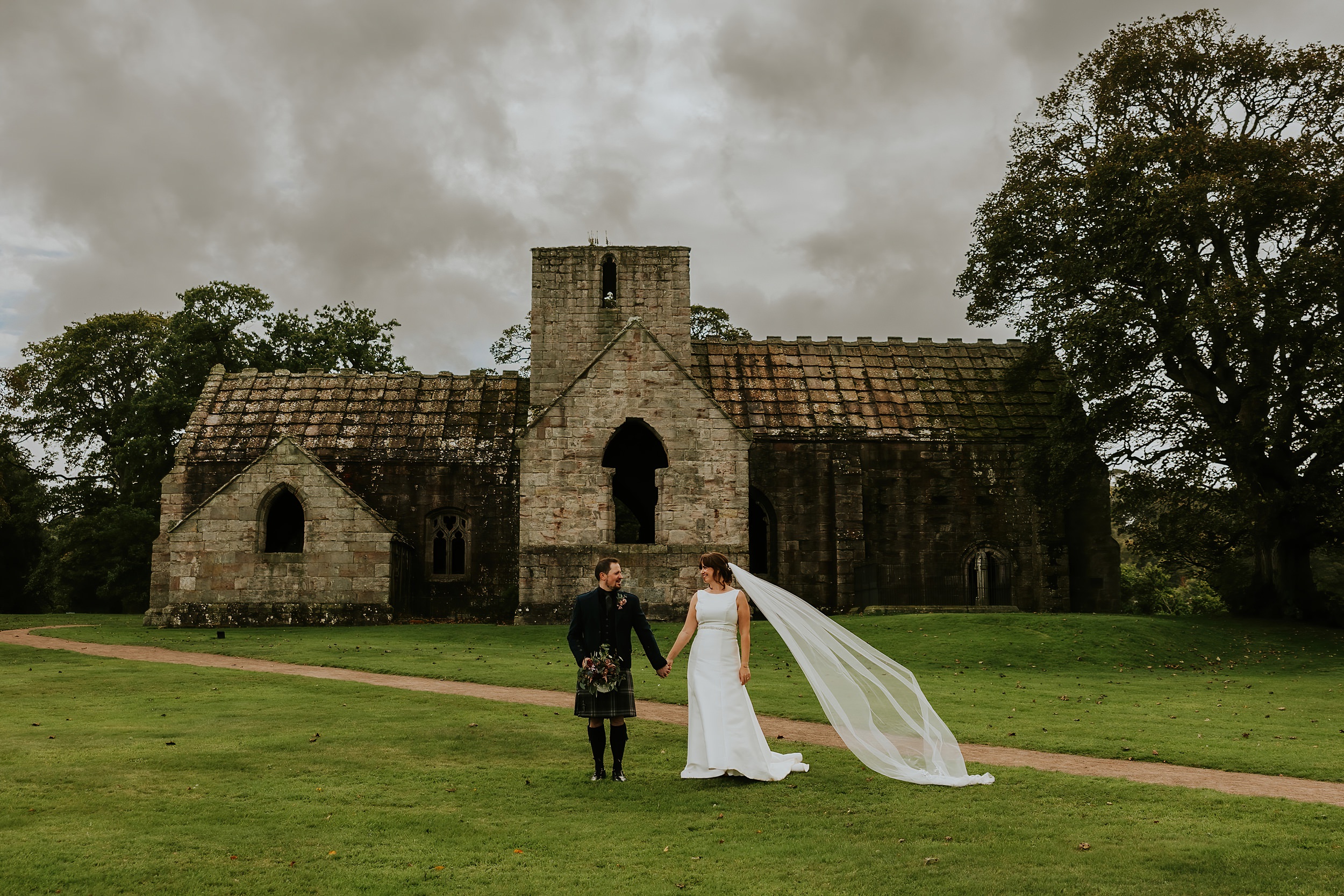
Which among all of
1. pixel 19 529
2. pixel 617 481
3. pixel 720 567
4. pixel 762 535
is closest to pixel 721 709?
pixel 720 567

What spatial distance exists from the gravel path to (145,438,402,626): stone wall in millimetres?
4341

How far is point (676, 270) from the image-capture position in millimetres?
33219

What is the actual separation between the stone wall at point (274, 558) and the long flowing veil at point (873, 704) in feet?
61.6

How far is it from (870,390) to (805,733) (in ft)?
70.2

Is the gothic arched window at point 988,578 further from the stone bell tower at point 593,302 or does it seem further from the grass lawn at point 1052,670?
the stone bell tower at point 593,302

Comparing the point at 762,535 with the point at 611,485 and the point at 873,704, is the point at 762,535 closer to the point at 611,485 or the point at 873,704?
the point at 611,485

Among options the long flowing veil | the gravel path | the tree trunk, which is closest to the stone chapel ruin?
the tree trunk

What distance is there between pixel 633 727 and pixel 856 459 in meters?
19.2

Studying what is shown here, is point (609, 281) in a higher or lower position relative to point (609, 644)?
higher

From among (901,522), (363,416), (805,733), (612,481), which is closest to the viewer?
(805,733)

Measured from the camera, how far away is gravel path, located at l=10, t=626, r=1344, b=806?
10836 mm

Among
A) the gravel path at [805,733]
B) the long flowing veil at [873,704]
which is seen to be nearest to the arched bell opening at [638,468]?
the gravel path at [805,733]

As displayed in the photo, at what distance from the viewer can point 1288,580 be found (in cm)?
2964

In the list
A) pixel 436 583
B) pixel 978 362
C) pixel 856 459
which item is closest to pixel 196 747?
pixel 436 583
